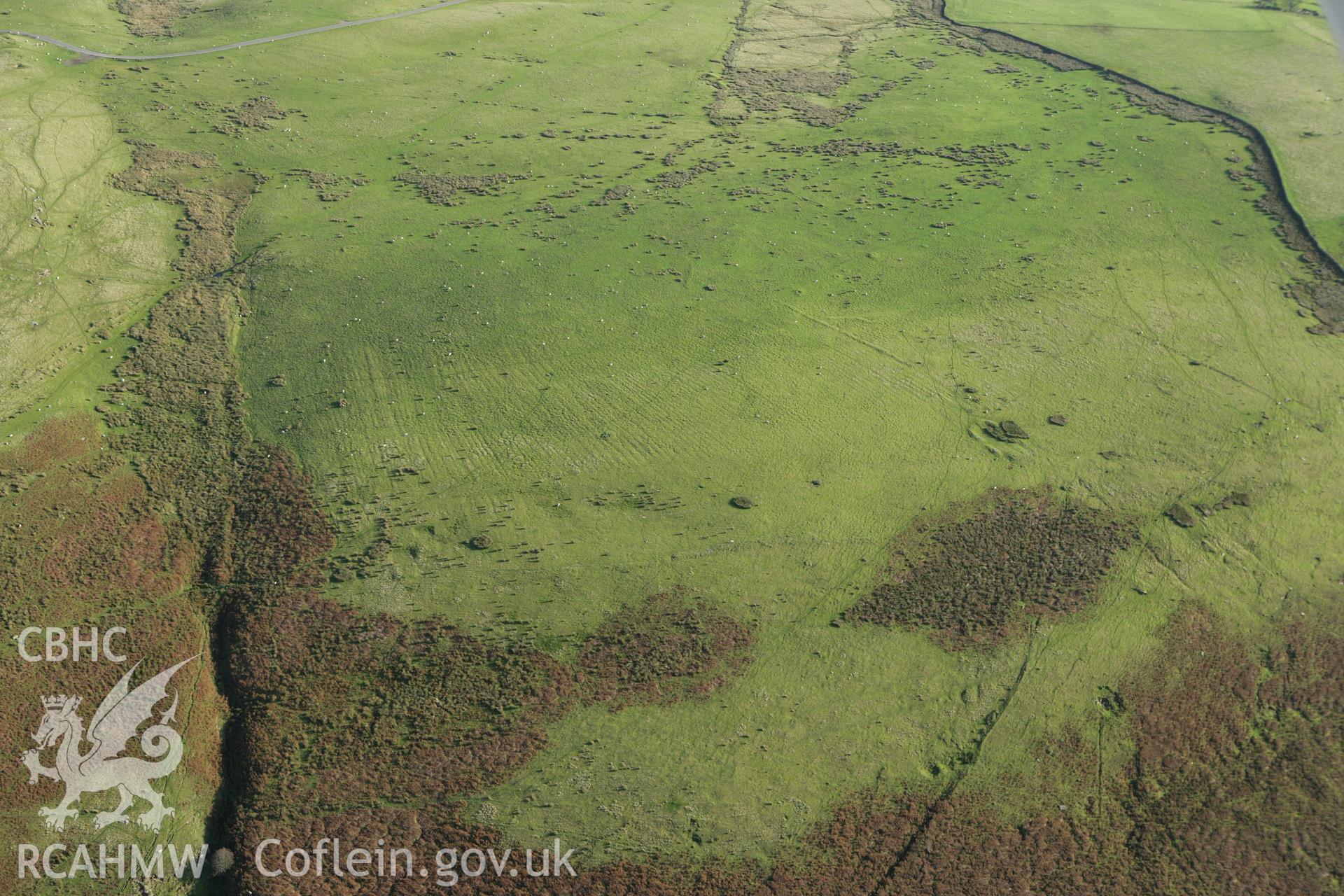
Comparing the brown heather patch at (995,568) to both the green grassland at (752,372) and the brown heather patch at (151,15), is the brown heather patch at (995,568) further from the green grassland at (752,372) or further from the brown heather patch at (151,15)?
the brown heather patch at (151,15)

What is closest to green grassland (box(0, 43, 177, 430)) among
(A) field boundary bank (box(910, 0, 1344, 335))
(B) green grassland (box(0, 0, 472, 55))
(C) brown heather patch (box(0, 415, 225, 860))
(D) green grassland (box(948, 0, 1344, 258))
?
(C) brown heather patch (box(0, 415, 225, 860))

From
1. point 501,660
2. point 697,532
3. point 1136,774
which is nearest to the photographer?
point 1136,774

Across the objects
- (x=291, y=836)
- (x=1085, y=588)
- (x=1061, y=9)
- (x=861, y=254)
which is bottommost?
(x=291, y=836)

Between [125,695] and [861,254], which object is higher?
[861,254]

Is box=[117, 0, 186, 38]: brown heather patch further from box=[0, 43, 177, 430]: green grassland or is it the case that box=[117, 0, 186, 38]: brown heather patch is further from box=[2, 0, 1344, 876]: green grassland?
box=[0, 43, 177, 430]: green grassland

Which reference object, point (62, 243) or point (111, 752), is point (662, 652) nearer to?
point (111, 752)

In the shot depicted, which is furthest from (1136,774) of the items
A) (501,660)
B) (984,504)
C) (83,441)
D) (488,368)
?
(83,441)

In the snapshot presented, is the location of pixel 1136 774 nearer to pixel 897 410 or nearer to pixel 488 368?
pixel 897 410
